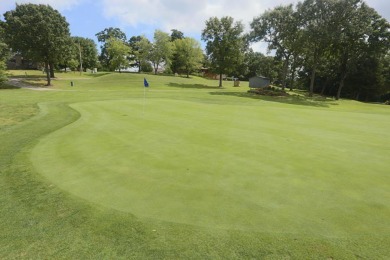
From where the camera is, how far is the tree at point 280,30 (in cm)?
4547

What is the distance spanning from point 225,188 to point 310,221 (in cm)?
188

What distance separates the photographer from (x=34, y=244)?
4.69 m

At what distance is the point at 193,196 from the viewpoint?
19.5ft

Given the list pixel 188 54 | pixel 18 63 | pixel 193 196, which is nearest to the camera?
pixel 193 196

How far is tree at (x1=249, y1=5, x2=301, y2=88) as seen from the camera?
45.5m

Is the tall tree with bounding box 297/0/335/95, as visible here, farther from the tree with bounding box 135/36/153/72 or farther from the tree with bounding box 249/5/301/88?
the tree with bounding box 135/36/153/72

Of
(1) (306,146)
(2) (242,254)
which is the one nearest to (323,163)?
(1) (306,146)

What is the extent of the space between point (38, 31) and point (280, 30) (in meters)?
38.0

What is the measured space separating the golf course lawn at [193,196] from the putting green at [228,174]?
1.3 inches

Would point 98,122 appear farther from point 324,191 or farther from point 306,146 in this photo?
point 324,191

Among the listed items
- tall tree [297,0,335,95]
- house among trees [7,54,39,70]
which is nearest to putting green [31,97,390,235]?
tall tree [297,0,335,95]

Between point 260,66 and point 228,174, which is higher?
point 260,66

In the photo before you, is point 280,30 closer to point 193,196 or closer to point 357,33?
point 357,33

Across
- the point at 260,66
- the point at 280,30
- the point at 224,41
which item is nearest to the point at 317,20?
the point at 280,30
